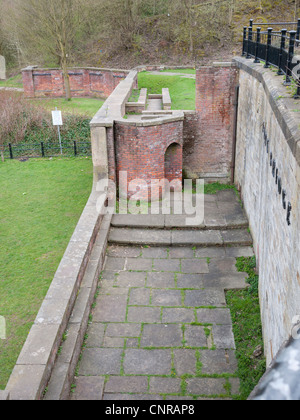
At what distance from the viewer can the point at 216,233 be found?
10164 millimetres

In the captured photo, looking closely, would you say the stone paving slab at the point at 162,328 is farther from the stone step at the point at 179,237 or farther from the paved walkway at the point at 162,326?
the stone step at the point at 179,237

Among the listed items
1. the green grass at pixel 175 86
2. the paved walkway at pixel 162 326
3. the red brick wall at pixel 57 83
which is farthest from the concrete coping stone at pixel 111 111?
the red brick wall at pixel 57 83

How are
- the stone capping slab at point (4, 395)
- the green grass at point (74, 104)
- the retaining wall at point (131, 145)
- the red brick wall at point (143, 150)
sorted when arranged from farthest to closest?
the green grass at point (74, 104)
the red brick wall at point (143, 150)
the retaining wall at point (131, 145)
the stone capping slab at point (4, 395)

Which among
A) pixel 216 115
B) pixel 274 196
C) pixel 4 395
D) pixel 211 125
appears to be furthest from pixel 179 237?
pixel 4 395

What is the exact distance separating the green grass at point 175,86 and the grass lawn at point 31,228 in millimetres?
4442

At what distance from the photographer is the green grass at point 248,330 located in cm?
A: 598

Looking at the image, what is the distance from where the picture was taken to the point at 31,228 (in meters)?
10.9

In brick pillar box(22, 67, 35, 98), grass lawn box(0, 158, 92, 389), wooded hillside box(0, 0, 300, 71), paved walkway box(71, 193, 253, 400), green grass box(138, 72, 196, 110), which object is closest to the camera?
paved walkway box(71, 193, 253, 400)

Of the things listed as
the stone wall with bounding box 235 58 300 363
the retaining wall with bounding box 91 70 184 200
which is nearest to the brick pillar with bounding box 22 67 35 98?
the retaining wall with bounding box 91 70 184 200

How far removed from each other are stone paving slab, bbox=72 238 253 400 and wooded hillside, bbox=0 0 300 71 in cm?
2346

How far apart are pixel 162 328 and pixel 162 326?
5 centimetres

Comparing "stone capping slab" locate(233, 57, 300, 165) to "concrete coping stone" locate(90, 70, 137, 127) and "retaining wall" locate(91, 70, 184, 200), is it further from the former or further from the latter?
"concrete coping stone" locate(90, 70, 137, 127)

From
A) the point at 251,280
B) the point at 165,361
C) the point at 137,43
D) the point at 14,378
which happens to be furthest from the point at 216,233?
the point at 137,43

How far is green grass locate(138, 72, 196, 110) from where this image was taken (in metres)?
16.7
